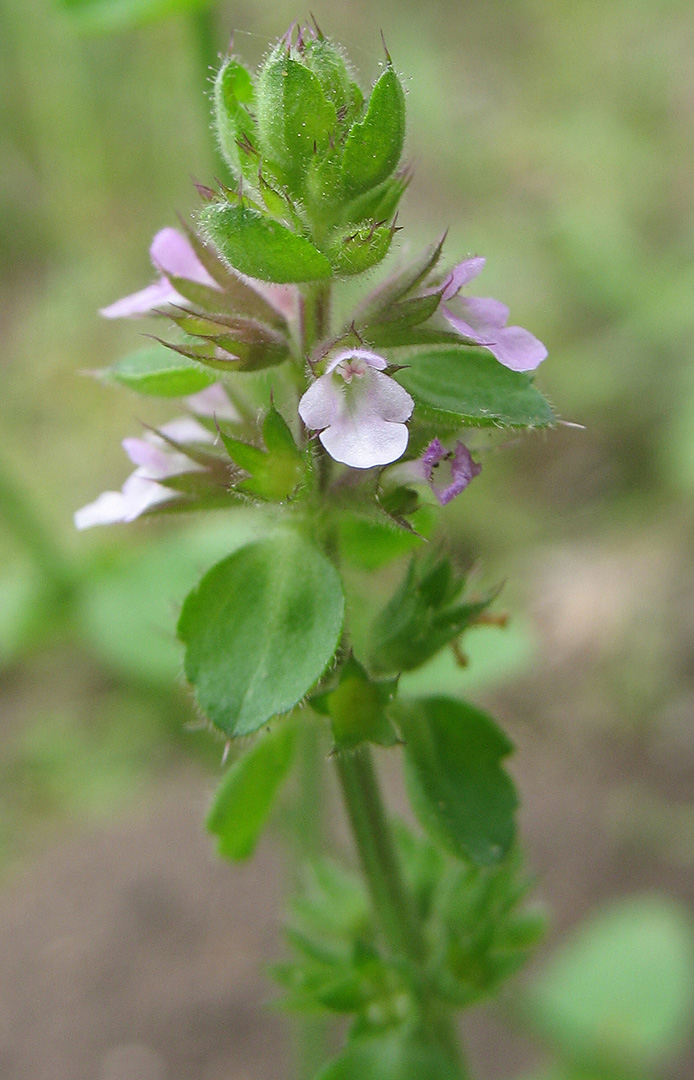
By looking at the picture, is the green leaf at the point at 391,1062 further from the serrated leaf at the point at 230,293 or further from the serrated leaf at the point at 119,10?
the serrated leaf at the point at 119,10

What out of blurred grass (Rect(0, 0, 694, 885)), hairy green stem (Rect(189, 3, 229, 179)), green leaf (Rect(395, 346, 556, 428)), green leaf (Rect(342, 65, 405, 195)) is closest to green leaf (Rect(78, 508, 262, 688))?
blurred grass (Rect(0, 0, 694, 885))

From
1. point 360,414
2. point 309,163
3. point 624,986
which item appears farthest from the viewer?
point 624,986

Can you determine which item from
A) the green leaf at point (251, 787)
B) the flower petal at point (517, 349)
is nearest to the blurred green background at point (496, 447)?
the green leaf at point (251, 787)


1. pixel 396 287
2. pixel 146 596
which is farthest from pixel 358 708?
pixel 146 596

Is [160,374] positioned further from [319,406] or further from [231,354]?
[319,406]

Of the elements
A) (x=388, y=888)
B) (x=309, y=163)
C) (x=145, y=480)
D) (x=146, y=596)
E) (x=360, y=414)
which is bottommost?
(x=388, y=888)

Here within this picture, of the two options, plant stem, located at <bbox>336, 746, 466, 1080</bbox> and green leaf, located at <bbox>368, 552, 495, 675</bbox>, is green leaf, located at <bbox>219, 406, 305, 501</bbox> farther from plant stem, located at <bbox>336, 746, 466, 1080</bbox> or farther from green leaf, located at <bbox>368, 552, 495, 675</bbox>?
plant stem, located at <bbox>336, 746, 466, 1080</bbox>

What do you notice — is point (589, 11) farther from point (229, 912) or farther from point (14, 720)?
point (229, 912)
